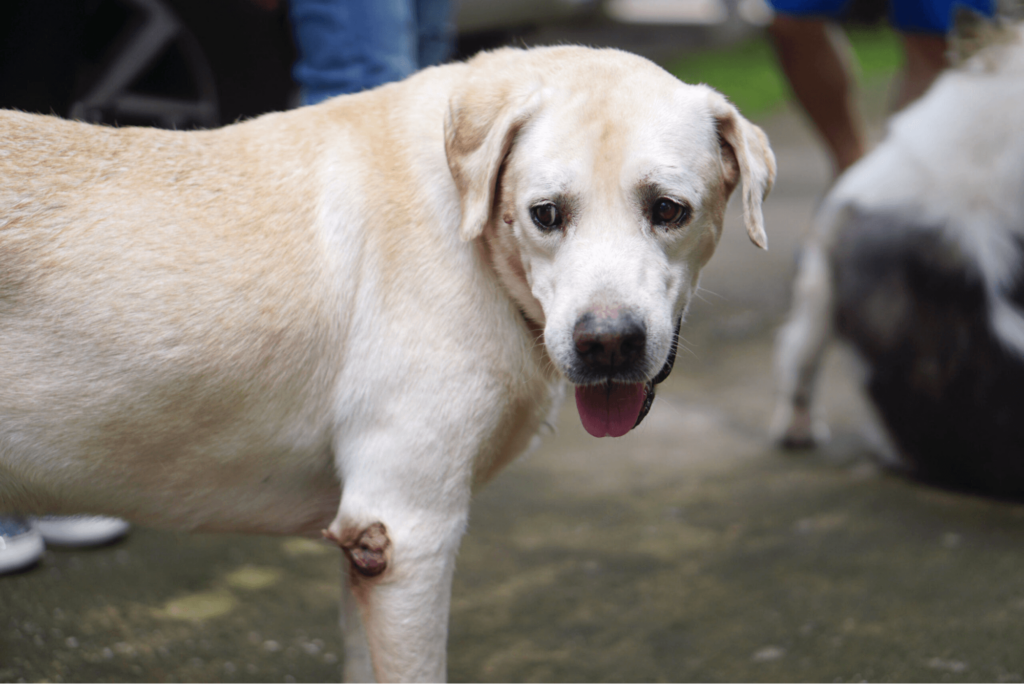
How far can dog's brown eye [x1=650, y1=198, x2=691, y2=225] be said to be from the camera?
Result: 1.74 metres

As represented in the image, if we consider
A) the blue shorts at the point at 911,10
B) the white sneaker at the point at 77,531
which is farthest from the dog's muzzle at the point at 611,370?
the blue shorts at the point at 911,10

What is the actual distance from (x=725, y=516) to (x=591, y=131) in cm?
175

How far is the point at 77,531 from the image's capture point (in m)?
2.70

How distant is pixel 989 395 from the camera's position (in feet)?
9.98

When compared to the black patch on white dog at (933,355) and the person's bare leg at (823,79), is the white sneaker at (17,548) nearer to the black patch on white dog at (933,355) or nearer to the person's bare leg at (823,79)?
the black patch on white dog at (933,355)

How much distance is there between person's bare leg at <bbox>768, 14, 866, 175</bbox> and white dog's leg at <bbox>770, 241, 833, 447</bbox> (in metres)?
1.23

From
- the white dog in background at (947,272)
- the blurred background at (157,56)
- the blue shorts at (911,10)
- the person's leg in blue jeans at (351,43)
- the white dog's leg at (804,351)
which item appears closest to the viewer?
the person's leg in blue jeans at (351,43)

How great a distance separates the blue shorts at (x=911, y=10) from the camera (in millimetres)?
3822

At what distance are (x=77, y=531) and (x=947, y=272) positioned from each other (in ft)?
9.32

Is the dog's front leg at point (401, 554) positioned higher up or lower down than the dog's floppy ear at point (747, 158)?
lower down

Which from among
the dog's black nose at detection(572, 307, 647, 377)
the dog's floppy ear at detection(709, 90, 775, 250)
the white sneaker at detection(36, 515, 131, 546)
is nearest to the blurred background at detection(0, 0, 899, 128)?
the dog's floppy ear at detection(709, 90, 775, 250)

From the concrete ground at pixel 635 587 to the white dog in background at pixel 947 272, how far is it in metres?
0.24

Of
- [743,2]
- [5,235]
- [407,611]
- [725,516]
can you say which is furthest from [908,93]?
[743,2]

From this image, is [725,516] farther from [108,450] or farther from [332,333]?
[108,450]
